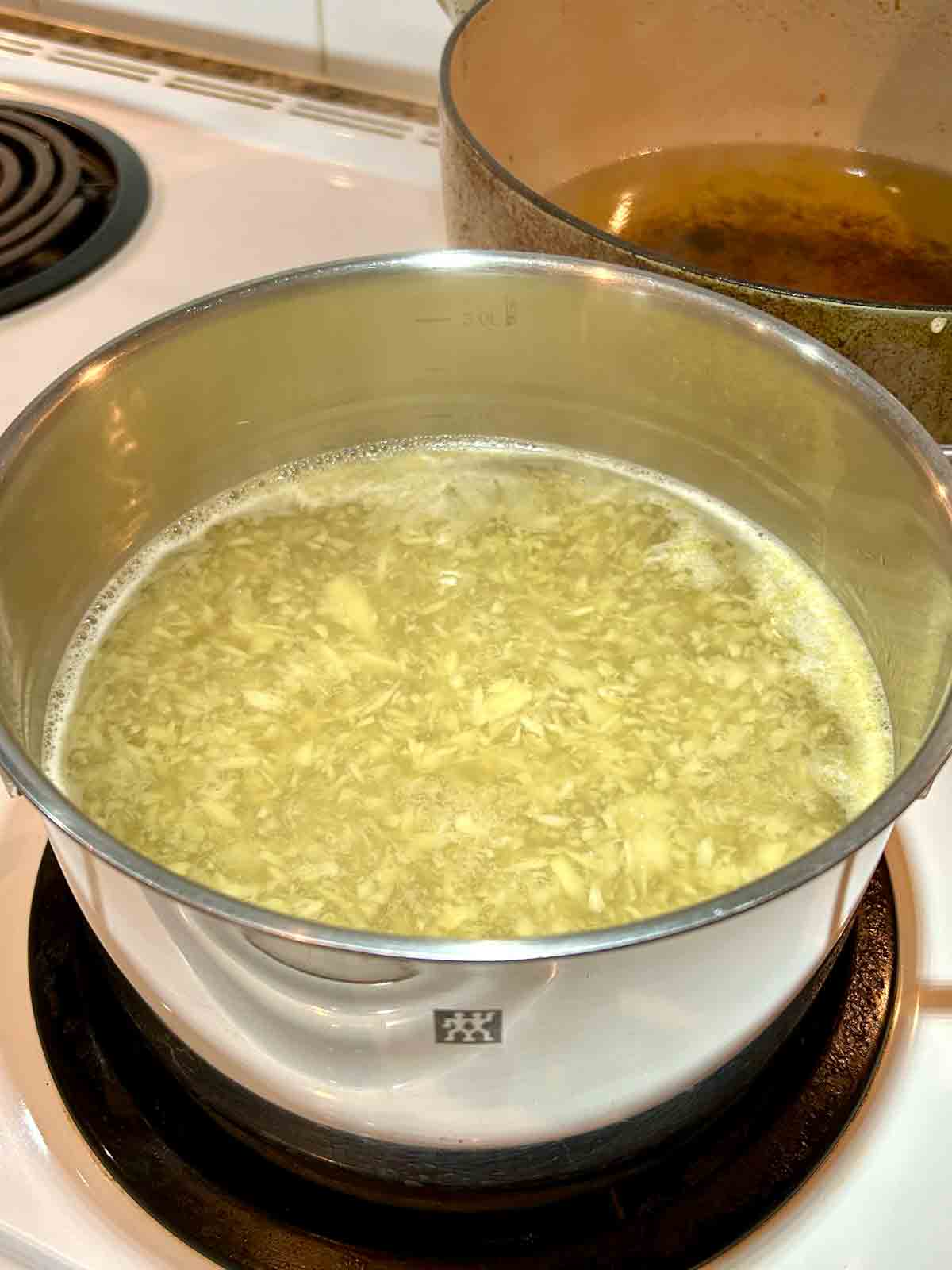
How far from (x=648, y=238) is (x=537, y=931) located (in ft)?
2.60

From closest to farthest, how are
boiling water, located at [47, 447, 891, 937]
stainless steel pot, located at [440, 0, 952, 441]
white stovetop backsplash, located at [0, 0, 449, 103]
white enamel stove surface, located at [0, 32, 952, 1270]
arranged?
1. white enamel stove surface, located at [0, 32, 952, 1270]
2. boiling water, located at [47, 447, 891, 937]
3. stainless steel pot, located at [440, 0, 952, 441]
4. white stovetop backsplash, located at [0, 0, 449, 103]

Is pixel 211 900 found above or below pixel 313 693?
above

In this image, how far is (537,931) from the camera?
0.68m

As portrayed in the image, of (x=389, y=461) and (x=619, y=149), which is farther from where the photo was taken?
(x=619, y=149)

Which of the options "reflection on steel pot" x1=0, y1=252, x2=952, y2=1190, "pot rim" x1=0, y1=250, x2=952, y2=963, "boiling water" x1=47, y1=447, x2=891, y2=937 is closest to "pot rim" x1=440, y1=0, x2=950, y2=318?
"reflection on steel pot" x1=0, y1=252, x2=952, y2=1190

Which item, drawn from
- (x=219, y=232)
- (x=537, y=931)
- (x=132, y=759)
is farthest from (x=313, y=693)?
(x=219, y=232)

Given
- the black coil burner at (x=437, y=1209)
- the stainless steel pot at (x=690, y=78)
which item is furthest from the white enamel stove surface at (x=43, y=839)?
the stainless steel pot at (x=690, y=78)

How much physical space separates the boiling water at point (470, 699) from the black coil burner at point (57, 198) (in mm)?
361

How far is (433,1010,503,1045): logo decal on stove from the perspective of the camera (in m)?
0.49

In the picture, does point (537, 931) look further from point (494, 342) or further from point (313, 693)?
point (494, 342)

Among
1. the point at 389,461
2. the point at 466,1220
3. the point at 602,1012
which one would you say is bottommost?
the point at 466,1220

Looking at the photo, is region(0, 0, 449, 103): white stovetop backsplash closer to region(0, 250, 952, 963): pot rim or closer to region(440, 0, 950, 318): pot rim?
region(440, 0, 950, 318): pot rim

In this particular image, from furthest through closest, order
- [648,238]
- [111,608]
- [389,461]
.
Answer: [648,238] → [389,461] → [111,608]

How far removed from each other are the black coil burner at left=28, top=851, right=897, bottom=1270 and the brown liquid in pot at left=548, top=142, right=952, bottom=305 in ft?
2.38
